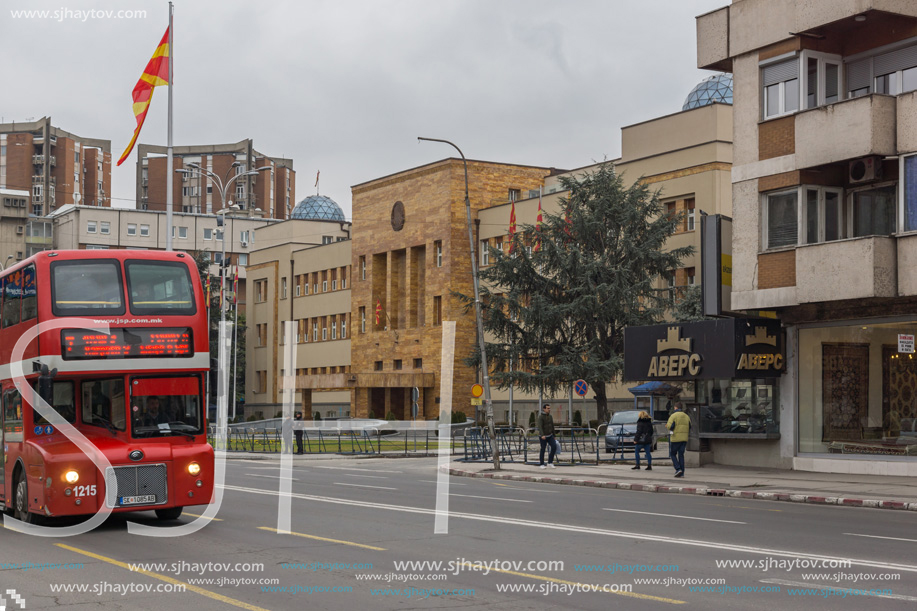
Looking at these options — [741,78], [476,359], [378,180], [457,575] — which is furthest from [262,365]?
[457,575]

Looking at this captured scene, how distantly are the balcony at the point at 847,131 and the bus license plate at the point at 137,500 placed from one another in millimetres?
17384

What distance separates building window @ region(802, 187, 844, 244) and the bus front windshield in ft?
54.1

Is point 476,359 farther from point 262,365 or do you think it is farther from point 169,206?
point 262,365

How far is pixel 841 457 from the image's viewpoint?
2634cm

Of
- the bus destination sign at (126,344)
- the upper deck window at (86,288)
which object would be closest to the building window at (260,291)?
the upper deck window at (86,288)

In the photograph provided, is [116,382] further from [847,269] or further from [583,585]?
[847,269]

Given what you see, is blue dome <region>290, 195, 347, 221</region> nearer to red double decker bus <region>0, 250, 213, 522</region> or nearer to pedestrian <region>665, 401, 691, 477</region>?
pedestrian <region>665, 401, 691, 477</region>

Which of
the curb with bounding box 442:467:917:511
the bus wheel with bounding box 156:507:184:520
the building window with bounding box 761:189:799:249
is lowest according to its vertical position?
the curb with bounding box 442:467:917:511

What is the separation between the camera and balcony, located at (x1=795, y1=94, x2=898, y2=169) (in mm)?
24219

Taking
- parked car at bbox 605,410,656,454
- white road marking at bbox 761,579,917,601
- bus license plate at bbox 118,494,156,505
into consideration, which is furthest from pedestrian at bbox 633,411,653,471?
white road marking at bbox 761,579,917,601

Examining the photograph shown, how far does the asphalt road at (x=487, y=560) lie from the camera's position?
940cm

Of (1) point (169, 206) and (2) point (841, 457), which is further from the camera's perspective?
(1) point (169, 206)

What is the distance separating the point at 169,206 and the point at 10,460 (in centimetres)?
2114

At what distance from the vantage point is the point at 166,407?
15.1 metres
